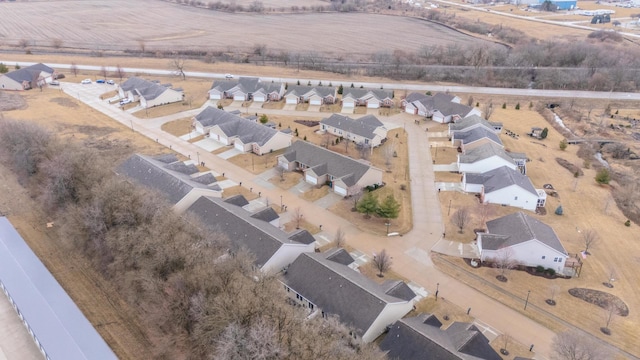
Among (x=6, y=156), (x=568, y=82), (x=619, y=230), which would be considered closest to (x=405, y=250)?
(x=619, y=230)

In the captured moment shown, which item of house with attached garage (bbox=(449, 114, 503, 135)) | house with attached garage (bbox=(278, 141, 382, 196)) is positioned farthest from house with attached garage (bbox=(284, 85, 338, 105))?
house with attached garage (bbox=(278, 141, 382, 196))

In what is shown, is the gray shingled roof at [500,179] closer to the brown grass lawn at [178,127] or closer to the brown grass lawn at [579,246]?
the brown grass lawn at [579,246]

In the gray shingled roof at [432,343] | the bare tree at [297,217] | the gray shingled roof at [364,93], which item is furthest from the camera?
the gray shingled roof at [364,93]

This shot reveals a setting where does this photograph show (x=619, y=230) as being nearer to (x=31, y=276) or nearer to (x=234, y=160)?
(x=234, y=160)

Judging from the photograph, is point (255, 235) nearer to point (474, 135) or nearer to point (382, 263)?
point (382, 263)

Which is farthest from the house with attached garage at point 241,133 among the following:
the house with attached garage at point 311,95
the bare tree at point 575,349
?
the bare tree at point 575,349

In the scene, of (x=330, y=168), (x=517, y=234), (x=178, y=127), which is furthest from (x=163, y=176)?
(x=517, y=234)

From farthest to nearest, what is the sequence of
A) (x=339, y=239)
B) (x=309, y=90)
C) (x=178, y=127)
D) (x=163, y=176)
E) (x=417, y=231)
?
(x=309, y=90) → (x=178, y=127) → (x=163, y=176) → (x=417, y=231) → (x=339, y=239)

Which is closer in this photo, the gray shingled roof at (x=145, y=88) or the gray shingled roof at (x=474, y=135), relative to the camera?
the gray shingled roof at (x=474, y=135)
